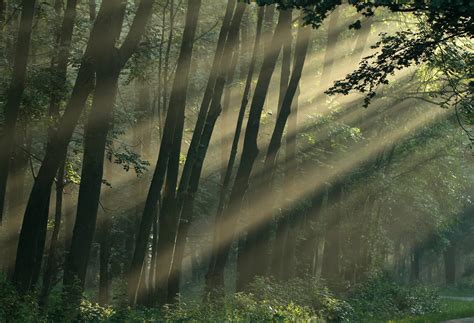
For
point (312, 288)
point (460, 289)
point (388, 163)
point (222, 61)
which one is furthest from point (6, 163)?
point (460, 289)

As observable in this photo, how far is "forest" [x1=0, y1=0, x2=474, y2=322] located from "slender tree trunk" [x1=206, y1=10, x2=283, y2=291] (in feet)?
0.18

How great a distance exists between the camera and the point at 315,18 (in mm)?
12398

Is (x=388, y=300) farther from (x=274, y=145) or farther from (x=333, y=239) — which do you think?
(x=274, y=145)

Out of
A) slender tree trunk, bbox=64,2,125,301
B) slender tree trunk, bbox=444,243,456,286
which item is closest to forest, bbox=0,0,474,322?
slender tree trunk, bbox=64,2,125,301

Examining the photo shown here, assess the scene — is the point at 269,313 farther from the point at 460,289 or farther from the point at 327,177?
the point at 460,289

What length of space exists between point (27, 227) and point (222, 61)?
8130 millimetres

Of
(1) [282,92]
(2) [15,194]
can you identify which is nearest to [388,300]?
(1) [282,92]

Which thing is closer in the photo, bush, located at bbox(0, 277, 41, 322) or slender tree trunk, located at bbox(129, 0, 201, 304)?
Result: bush, located at bbox(0, 277, 41, 322)

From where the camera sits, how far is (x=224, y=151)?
31.5 m

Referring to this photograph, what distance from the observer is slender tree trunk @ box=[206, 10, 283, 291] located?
2261 centimetres

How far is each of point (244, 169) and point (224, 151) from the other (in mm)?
8443

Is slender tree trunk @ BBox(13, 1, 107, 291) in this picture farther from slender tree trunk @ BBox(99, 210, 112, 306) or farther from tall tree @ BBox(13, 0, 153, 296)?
slender tree trunk @ BBox(99, 210, 112, 306)

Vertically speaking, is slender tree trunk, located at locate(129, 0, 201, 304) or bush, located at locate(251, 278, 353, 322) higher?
slender tree trunk, located at locate(129, 0, 201, 304)

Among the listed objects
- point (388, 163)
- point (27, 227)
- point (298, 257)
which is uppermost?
point (388, 163)
